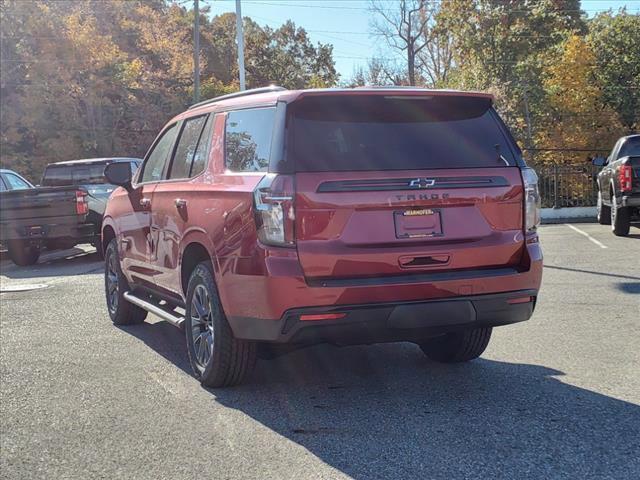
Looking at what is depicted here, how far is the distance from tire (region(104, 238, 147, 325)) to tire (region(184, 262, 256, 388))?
7.48ft

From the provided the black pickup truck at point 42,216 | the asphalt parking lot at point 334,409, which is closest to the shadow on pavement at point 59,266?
the black pickup truck at point 42,216

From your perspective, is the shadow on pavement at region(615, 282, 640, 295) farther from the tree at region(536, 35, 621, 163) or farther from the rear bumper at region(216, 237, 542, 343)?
the tree at region(536, 35, 621, 163)

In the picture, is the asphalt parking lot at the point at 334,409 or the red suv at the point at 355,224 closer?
the asphalt parking lot at the point at 334,409

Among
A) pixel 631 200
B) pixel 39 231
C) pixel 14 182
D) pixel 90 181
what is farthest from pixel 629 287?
pixel 14 182

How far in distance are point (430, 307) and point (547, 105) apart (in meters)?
25.7

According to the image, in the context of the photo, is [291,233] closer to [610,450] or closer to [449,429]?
[449,429]

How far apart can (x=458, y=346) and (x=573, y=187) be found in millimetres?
16945

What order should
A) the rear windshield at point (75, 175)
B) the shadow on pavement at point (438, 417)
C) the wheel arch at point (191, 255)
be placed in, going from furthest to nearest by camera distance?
the rear windshield at point (75, 175) < the wheel arch at point (191, 255) < the shadow on pavement at point (438, 417)

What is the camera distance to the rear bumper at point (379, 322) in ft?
13.5

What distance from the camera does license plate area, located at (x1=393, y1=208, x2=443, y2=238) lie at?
4.24 m

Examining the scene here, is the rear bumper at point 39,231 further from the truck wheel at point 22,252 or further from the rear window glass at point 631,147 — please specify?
the rear window glass at point 631,147

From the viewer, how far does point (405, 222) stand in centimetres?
425

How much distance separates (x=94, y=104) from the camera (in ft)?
100

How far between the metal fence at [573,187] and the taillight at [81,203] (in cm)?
1336
